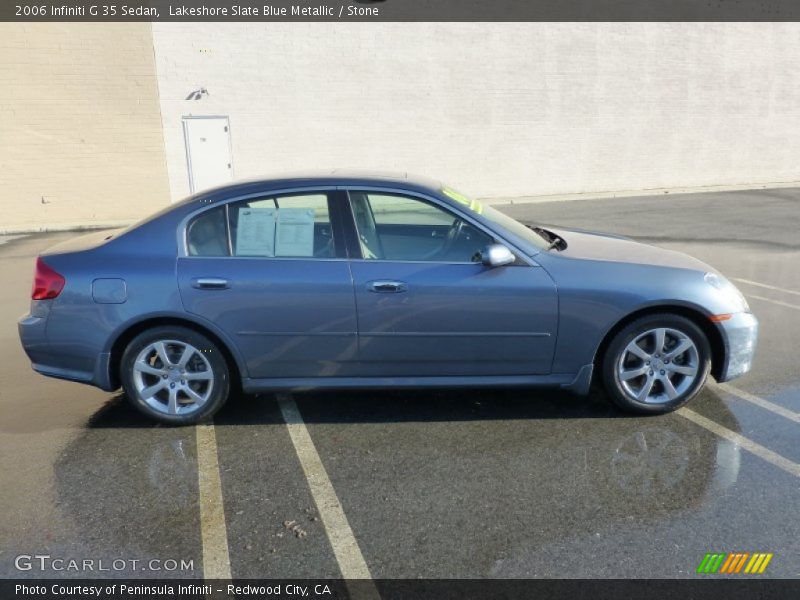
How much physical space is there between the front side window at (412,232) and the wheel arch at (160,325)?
1049 mm

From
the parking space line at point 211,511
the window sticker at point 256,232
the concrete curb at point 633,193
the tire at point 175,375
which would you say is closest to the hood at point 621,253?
the window sticker at point 256,232

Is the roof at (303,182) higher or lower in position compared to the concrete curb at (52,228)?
higher

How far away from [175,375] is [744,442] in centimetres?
352

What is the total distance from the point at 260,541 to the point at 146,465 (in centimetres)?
110

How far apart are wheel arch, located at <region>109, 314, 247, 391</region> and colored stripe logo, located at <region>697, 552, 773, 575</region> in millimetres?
2784

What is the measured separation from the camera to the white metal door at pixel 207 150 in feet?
50.8

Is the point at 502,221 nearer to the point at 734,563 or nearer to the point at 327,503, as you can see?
the point at 327,503

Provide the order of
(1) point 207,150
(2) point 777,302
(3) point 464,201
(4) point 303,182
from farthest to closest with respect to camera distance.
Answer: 1. (1) point 207,150
2. (2) point 777,302
3. (3) point 464,201
4. (4) point 303,182

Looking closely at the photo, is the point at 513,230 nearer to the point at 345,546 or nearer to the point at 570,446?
the point at 570,446

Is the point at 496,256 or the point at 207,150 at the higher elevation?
the point at 207,150

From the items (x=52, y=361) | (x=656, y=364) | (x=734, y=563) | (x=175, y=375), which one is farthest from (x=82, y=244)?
(x=734, y=563)

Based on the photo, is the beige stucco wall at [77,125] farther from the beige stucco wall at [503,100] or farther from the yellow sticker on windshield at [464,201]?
the yellow sticker on windshield at [464,201]

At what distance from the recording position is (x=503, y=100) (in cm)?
1758
